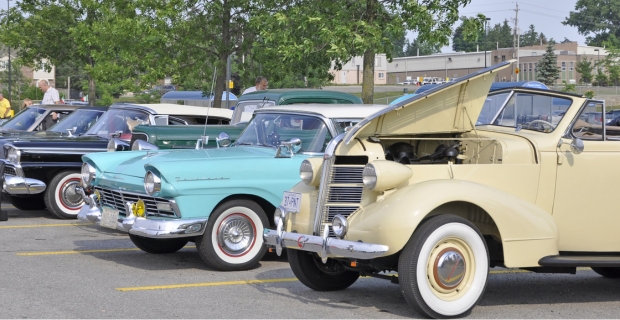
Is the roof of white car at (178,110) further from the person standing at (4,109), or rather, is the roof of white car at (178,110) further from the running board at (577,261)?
the person standing at (4,109)

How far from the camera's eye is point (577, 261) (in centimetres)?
607

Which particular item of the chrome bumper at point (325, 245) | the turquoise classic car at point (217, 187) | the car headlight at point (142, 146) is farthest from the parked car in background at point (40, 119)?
the chrome bumper at point (325, 245)

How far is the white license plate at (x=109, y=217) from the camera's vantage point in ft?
26.3

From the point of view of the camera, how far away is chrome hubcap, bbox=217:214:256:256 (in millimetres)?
7797

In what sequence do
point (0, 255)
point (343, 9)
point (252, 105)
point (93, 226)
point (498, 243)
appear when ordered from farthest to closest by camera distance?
point (343, 9) → point (252, 105) → point (93, 226) → point (0, 255) → point (498, 243)

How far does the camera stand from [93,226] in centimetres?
1120

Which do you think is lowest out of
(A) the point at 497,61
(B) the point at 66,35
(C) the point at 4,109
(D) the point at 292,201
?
(D) the point at 292,201

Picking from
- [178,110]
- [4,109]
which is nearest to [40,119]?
[178,110]

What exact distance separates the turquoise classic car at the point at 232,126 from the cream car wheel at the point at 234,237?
2168 millimetres

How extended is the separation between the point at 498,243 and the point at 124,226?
3.45 meters

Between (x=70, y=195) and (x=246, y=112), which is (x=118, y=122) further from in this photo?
(x=246, y=112)

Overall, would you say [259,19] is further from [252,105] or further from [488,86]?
[488,86]

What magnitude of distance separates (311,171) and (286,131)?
2.13 meters

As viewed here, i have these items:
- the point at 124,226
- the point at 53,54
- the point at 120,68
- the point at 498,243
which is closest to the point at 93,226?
the point at 124,226
